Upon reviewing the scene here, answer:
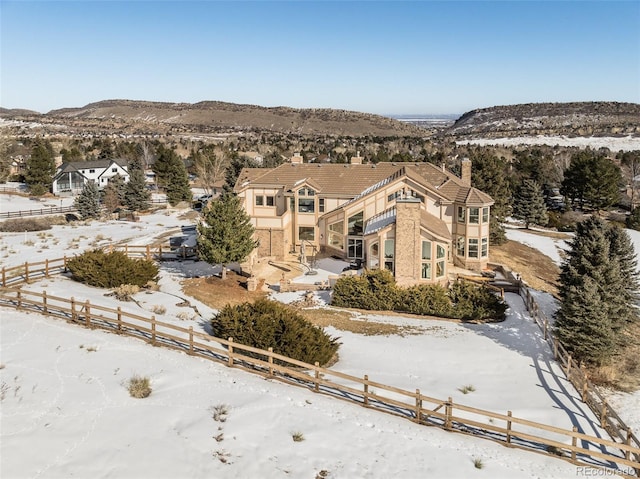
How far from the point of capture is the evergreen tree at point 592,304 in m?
20.7

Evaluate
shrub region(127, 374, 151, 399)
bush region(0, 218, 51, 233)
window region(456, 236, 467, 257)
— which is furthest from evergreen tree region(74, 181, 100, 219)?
shrub region(127, 374, 151, 399)

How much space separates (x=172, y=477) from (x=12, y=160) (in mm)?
84684

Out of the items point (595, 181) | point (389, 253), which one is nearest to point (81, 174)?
point (389, 253)

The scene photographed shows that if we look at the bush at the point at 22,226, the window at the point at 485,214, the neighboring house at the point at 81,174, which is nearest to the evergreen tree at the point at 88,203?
the bush at the point at 22,226

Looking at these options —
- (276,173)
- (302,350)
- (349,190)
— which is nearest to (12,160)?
(276,173)

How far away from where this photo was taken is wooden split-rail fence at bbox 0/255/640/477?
12945 mm

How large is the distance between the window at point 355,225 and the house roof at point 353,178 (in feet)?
4.25

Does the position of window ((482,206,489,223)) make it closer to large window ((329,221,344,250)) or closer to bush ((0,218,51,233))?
large window ((329,221,344,250))

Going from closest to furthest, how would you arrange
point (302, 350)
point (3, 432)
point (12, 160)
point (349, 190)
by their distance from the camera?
1. point (3, 432)
2. point (302, 350)
3. point (349, 190)
4. point (12, 160)

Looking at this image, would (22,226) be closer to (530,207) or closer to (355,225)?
(355,225)

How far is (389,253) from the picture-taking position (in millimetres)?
28281

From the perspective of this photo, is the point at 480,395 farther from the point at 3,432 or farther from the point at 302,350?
the point at 3,432

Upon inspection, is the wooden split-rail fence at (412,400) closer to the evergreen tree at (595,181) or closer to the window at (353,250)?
the window at (353,250)

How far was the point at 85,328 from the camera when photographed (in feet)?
64.6
